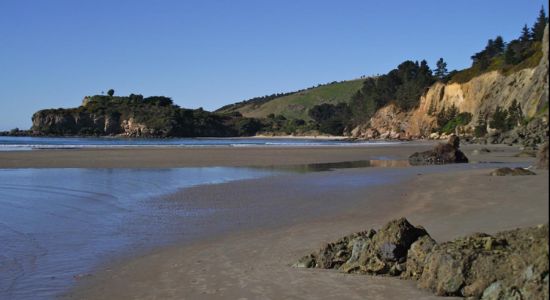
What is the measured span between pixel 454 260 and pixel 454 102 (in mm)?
96299

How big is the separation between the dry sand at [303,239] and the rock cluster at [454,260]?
0.27 m

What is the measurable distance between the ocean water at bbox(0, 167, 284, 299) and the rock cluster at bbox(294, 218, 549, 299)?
3.83 m

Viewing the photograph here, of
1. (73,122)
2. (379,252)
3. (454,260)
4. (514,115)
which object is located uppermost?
(73,122)

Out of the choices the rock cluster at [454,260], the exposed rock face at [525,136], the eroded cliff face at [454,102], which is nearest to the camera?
the rock cluster at [454,260]

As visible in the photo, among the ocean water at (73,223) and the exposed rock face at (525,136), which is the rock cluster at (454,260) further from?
the exposed rock face at (525,136)

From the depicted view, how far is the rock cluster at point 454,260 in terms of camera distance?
473 centimetres

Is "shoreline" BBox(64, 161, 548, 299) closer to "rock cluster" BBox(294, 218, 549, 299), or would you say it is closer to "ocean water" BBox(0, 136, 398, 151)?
"rock cluster" BBox(294, 218, 549, 299)

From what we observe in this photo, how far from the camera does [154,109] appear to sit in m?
184

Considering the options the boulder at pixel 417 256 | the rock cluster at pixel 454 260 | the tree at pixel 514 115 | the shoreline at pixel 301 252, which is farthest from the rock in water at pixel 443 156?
the tree at pixel 514 115

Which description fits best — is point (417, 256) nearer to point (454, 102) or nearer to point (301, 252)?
point (301, 252)

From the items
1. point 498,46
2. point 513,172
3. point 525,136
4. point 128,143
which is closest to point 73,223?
point 513,172

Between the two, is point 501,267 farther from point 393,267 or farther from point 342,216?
point 342,216

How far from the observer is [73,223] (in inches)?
488

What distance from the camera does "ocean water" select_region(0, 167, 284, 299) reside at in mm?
8094
